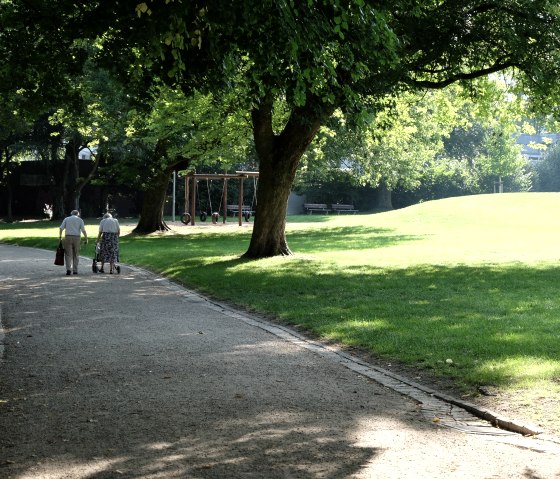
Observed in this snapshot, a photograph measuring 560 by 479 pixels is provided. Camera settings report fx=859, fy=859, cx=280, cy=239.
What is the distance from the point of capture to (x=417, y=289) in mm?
16516

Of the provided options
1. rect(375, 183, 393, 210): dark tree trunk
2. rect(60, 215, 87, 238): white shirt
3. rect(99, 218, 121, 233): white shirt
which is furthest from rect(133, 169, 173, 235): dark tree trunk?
rect(375, 183, 393, 210): dark tree trunk

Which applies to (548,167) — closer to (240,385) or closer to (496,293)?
(496,293)

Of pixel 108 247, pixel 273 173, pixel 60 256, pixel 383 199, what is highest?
pixel 273 173

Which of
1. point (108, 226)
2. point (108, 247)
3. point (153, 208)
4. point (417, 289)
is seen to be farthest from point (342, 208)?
point (417, 289)

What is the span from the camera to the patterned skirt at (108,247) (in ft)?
68.3

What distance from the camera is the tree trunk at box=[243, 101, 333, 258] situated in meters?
22.5

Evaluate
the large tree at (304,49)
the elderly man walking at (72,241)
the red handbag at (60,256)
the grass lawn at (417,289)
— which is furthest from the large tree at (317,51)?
the red handbag at (60,256)

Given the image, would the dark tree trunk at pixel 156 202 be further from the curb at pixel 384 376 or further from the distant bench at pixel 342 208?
the distant bench at pixel 342 208

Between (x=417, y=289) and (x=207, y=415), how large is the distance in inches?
396

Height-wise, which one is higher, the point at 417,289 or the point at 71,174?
the point at 71,174

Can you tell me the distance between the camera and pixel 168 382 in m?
8.36

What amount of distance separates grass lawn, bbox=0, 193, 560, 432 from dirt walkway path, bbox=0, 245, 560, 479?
43.5 inches

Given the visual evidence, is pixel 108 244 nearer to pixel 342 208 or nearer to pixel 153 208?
pixel 153 208

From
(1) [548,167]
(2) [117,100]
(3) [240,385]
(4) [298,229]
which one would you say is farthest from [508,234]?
(1) [548,167]
